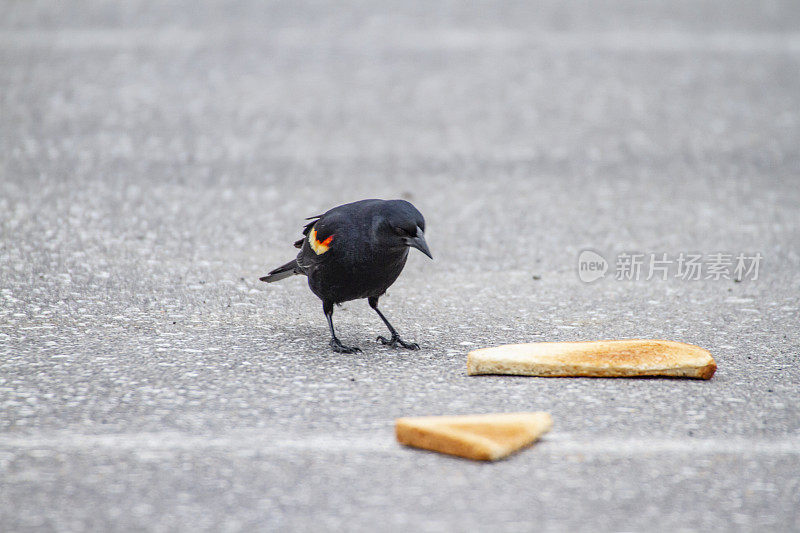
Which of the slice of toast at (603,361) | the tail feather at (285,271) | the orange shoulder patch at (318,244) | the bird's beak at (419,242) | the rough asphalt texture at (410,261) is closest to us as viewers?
the rough asphalt texture at (410,261)

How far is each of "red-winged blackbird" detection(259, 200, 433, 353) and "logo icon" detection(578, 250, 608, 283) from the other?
5.92 feet

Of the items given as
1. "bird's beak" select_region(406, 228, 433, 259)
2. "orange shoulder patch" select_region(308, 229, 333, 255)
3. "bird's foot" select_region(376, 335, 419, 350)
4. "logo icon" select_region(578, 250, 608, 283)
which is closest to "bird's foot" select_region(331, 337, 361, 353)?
"bird's foot" select_region(376, 335, 419, 350)

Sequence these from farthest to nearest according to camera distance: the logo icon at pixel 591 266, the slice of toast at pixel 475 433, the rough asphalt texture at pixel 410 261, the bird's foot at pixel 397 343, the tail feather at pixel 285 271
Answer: the logo icon at pixel 591 266, the tail feather at pixel 285 271, the bird's foot at pixel 397 343, the slice of toast at pixel 475 433, the rough asphalt texture at pixel 410 261

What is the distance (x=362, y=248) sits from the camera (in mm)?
4223

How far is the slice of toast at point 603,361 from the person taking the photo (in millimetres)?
3928

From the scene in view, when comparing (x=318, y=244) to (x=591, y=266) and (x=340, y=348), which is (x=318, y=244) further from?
(x=591, y=266)

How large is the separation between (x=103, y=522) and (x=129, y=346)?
1740 millimetres

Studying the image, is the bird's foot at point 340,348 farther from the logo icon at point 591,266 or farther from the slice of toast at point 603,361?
the logo icon at point 591,266

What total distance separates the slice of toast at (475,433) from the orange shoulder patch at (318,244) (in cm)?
128

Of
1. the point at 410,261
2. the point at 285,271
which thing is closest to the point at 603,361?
the point at 285,271

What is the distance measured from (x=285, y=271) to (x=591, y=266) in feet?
7.28

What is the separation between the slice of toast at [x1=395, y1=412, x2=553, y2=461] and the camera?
10.1 ft

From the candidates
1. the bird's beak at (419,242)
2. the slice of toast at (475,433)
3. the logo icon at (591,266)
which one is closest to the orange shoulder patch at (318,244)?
the bird's beak at (419,242)

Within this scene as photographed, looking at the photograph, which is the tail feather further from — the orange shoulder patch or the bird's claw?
the bird's claw
